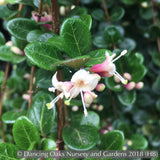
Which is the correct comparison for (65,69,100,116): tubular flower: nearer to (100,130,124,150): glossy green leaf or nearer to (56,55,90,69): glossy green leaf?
(56,55,90,69): glossy green leaf

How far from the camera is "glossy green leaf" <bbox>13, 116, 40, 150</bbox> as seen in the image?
2.18 feet

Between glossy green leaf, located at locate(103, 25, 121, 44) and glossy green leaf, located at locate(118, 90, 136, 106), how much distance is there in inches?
12.1

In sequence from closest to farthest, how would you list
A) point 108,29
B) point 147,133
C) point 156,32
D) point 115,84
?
point 115,84 → point 108,29 → point 156,32 → point 147,133

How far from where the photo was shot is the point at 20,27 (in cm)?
79

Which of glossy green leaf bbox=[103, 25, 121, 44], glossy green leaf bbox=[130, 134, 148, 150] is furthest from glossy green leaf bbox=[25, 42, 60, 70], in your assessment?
glossy green leaf bbox=[130, 134, 148, 150]

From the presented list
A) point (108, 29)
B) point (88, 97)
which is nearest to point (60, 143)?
point (88, 97)

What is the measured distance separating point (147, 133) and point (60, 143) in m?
0.93

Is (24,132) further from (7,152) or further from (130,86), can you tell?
(130,86)

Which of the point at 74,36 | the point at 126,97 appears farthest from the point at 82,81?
the point at 126,97

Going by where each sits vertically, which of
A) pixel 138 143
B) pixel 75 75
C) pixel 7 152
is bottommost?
pixel 138 143

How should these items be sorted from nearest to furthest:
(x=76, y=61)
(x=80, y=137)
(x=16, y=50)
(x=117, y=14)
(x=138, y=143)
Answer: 1. (x=76, y=61)
2. (x=80, y=137)
3. (x=16, y=50)
4. (x=138, y=143)
5. (x=117, y=14)

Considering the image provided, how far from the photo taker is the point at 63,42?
595mm

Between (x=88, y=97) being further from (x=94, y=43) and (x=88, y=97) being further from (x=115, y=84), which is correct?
(x=94, y=43)

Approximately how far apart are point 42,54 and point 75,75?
11cm
